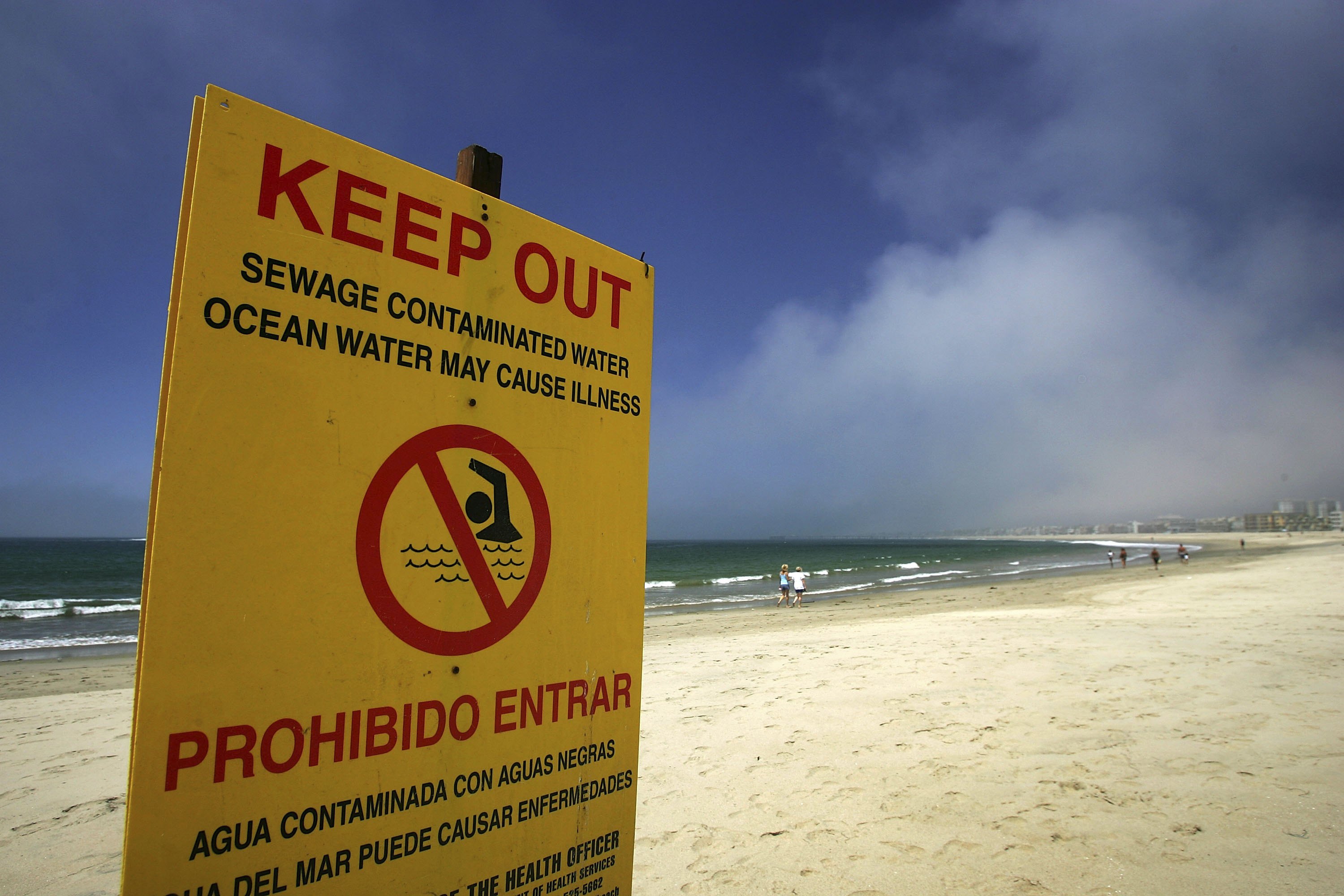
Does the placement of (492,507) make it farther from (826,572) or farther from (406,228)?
(826,572)

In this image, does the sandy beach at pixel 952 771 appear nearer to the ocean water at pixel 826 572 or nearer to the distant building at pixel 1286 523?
the ocean water at pixel 826 572

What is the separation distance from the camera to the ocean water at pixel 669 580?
59.5ft

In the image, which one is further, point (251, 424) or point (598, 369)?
point (598, 369)

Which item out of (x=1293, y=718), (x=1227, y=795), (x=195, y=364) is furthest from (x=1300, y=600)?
(x=195, y=364)

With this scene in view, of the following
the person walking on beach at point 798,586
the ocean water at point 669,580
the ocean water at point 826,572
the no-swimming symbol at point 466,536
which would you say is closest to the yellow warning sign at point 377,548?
the no-swimming symbol at point 466,536

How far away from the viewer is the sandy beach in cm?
340

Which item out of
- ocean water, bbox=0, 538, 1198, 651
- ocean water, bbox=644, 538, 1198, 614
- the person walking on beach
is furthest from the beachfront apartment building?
the person walking on beach

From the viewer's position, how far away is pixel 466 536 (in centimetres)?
150

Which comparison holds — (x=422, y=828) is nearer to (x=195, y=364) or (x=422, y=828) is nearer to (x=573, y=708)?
(x=573, y=708)

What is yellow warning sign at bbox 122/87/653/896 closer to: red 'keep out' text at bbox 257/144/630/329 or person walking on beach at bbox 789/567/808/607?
red 'keep out' text at bbox 257/144/630/329

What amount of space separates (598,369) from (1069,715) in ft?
20.3

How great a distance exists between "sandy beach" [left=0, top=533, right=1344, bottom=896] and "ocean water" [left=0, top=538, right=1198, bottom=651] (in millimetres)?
1659

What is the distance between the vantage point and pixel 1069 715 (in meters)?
5.76

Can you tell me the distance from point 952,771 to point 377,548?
4.78 m
